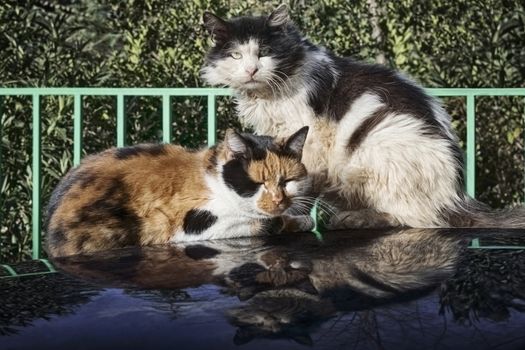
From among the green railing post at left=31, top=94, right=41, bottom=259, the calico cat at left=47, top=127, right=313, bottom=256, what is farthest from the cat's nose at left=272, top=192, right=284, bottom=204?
the green railing post at left=31, top=94, right=41, bottom=259

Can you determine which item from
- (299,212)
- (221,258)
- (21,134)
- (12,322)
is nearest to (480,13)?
(21,134)

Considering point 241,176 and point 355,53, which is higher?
point 355,53

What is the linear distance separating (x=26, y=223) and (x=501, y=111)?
292 centimetres

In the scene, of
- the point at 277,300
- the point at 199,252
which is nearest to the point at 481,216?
the point at 199,252

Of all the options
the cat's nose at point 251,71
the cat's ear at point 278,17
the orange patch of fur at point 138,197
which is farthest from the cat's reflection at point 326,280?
the cat's ear at point 278,17

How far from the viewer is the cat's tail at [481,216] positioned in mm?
2729

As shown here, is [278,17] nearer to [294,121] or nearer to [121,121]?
[294,121]

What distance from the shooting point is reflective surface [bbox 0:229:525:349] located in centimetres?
93

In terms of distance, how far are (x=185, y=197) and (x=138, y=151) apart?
28 cm

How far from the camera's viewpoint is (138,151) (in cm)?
282

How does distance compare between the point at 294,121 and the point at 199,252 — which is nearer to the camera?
the point at 199,252

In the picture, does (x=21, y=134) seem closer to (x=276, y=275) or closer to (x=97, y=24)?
(x=97, y=24)

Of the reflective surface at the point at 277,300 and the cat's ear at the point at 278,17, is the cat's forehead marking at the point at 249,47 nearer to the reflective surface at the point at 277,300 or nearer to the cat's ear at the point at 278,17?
the cat's ear at the point at 278,17

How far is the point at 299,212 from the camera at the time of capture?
2.66 metres
